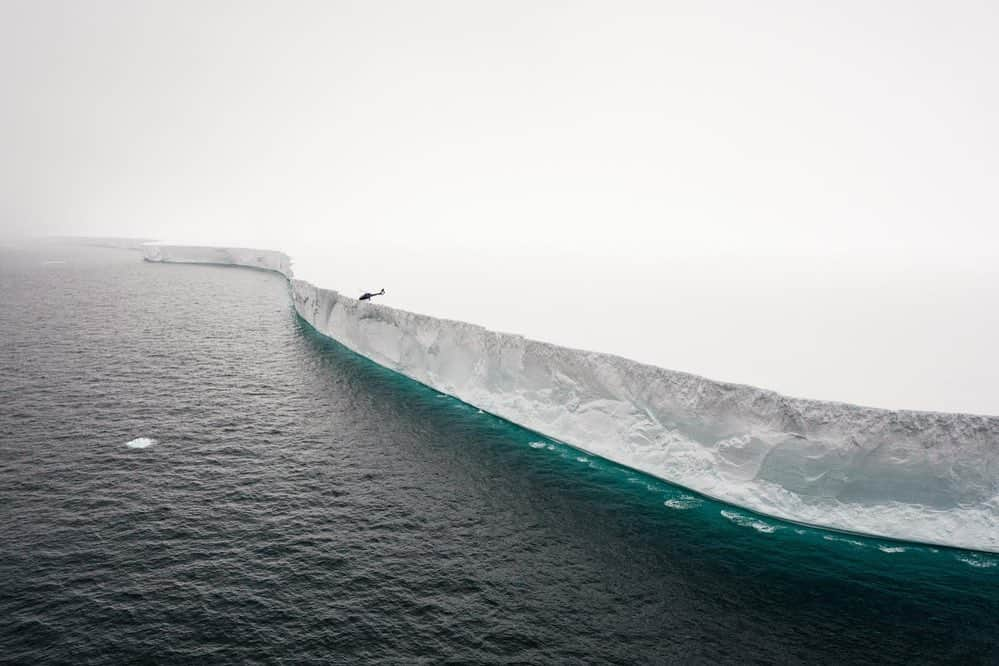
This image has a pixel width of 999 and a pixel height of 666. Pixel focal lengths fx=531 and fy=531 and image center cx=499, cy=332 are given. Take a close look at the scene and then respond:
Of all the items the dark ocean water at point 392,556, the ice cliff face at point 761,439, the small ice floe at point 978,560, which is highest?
the ice cliff face at point 761,439

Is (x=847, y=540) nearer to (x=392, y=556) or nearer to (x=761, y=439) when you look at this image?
(x=761, y=439)

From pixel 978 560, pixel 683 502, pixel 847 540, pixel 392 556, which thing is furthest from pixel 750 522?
pixel 392 556

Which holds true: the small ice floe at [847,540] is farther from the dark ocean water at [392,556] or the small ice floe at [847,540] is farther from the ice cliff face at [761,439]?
the ice cliff face at [761,439]

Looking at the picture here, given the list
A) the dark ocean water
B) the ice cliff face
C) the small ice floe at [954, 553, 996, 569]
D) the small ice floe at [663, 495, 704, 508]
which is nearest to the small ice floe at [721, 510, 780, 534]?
the dark ocean water

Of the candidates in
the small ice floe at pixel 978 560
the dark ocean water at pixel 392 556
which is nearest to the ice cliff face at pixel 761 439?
the small ice floe at pixel 978 560

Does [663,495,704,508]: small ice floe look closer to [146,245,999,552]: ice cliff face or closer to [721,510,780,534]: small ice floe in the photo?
[146,245,999,552]: ice cliff face
